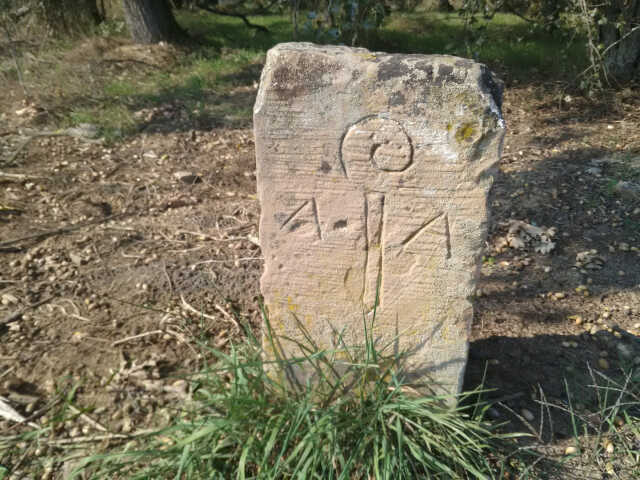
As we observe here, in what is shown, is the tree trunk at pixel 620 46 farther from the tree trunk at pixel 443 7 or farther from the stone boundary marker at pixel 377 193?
the stone boundary marker at pixel 377 193

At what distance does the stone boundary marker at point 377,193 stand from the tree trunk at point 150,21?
5.61 m

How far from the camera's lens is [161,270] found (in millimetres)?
3096

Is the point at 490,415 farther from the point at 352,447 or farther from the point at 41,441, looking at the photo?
the point at 41,441

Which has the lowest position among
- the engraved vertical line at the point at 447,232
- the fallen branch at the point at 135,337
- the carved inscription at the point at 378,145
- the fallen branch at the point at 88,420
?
the fallen branch at the point at 88,420

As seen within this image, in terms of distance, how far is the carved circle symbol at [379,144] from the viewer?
1.70 meters

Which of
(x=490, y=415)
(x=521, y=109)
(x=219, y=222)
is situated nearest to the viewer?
(x=490, y=415)

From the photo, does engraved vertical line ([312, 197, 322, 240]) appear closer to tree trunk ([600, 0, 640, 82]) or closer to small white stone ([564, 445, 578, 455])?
small white stone ([564, 445, 578, 455])

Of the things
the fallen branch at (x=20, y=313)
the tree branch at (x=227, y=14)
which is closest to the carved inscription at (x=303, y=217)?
the fallen branch at (x=20, y=313)

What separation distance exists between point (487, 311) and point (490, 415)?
0.73 meters

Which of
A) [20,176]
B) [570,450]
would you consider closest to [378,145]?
[570,450]

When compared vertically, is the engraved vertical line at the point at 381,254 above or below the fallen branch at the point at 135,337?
above

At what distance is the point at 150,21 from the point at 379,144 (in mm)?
5876

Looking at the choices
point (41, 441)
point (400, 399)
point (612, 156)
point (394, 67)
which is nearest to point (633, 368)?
point (400, 399)

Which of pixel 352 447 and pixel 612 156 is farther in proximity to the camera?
pixel 612 156
